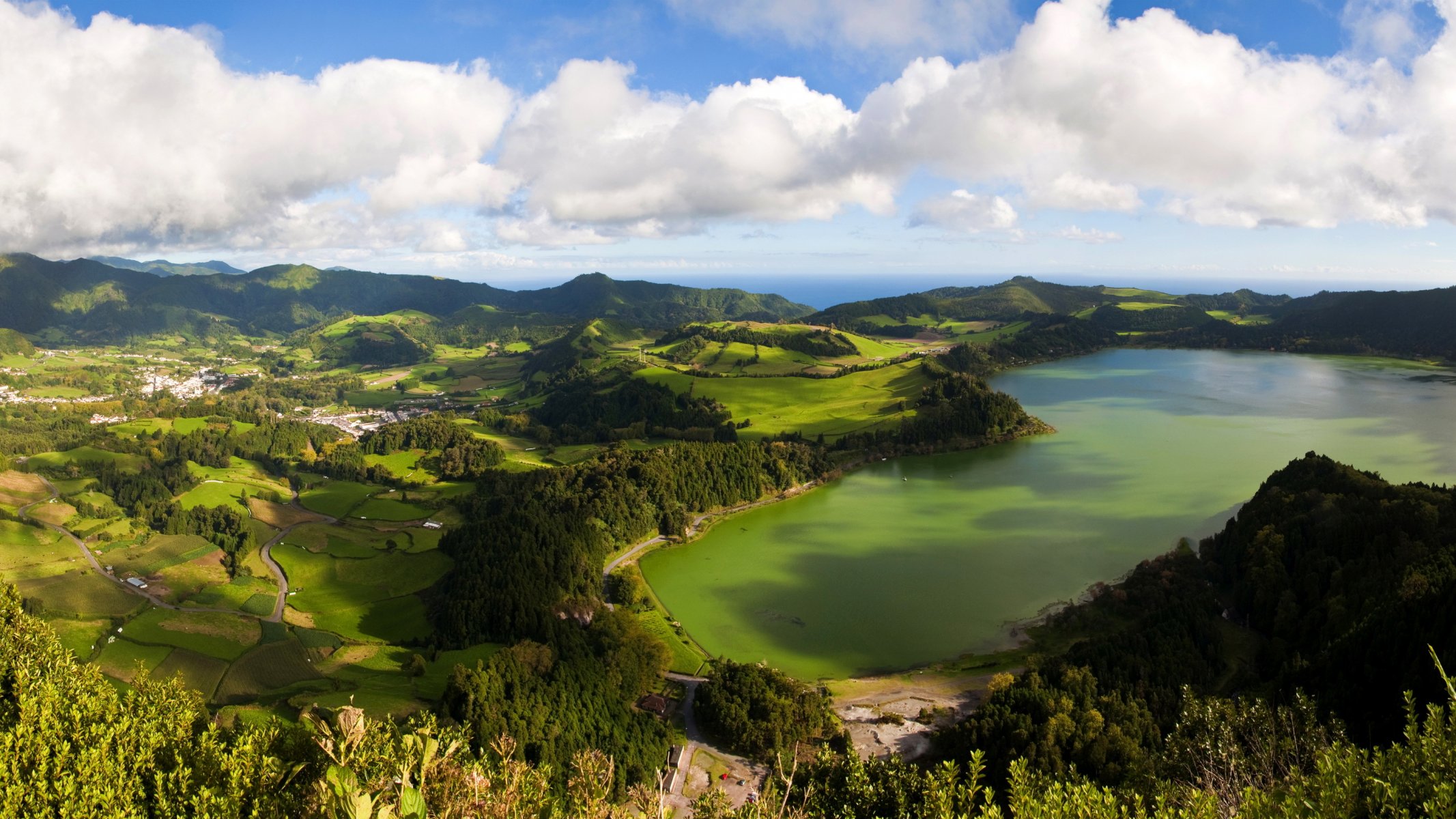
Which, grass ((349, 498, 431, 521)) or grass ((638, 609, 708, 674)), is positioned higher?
grass ((349, 498, 431, 521))

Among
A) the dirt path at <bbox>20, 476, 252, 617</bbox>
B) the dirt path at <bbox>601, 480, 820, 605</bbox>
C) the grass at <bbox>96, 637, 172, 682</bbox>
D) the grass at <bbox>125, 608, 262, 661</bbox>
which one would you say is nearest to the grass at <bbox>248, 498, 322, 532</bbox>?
the dirt path at <bbox>20, 476, 252, 617</bbox>

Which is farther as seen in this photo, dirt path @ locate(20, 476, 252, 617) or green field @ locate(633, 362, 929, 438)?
green field @ locate(633, 362, 929, 438)

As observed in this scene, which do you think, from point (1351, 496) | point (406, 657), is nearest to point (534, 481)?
Result: point (406, 657)

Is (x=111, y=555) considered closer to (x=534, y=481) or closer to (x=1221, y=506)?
(x=534, y=481)

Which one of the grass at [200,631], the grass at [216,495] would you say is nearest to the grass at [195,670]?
the grass at [200,631]

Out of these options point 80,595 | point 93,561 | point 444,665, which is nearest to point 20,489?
point 93,561

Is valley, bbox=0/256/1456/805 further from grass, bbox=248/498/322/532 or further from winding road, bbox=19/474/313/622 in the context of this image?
grass, bbox=248/498/322/532
